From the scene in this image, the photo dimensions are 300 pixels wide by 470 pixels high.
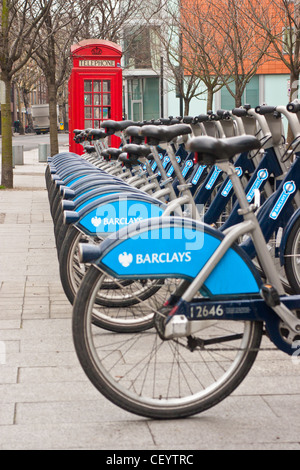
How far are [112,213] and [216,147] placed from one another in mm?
1720

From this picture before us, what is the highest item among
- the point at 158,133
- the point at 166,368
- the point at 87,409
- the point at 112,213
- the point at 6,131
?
the point at 158,133

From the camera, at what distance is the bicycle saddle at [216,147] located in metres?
3.47

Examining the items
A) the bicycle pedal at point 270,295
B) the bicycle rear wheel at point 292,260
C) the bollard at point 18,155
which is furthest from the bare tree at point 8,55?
the bicycle pedal at point 270,295

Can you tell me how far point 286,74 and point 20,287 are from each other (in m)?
35.3

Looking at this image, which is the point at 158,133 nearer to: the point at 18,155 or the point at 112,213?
the point at 112,213

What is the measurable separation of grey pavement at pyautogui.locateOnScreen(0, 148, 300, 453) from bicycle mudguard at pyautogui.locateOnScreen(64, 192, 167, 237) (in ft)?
2.22

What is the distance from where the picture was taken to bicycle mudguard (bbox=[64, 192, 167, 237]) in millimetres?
5066

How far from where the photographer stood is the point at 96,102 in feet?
53.6

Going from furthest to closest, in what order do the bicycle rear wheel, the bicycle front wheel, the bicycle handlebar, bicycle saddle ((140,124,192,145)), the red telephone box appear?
the red telephone box < the bicycle rear wheel < the bicycle handlebar < bicycle saddle ((140,124,192,145)) < the bicycle front wheel

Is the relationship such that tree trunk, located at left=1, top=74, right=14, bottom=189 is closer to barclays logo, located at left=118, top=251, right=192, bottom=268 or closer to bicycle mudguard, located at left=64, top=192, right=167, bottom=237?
bicycle mudguard, located at left=64, top=192, right=167, bottom=237

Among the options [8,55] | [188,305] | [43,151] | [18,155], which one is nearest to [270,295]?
[188,305]

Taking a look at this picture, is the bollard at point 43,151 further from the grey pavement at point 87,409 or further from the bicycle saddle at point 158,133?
the bicycle saddle at point 158,133

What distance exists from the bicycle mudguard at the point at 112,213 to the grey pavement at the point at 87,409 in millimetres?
675

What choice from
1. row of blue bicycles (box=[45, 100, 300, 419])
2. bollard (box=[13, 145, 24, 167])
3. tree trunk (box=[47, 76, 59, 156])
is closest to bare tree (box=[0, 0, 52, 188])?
tree trunk (box=[47, 76, 59, 156])
